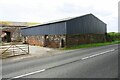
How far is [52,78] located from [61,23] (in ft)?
78.0

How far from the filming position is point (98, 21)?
4275cm

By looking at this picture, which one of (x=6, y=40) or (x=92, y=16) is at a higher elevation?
(x=92, y=16)

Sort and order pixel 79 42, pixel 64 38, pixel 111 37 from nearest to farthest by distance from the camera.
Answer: pixel 64 38, pixel 79 42, pixel 111 37

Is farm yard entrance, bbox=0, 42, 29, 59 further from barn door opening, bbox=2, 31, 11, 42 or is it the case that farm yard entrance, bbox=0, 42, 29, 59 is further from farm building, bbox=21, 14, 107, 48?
barn door opening, bbox=2, 31, 11, 42

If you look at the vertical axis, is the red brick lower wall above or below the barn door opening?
below

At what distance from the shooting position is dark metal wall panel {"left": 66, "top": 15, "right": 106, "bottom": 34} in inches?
1286

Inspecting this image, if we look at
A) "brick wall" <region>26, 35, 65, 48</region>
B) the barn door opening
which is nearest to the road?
"brick wall" <region>26, 35, 65, 48</region>

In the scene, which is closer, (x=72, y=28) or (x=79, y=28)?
(x=72, y=28)

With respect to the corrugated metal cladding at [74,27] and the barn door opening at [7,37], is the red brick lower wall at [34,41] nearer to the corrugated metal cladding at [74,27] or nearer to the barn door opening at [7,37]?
the corrugated metal cladding at [74,27]

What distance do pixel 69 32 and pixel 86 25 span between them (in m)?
6.83

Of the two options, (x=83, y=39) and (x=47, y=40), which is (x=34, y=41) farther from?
(x=83, y=39)

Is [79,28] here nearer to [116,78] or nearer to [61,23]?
[61,23]

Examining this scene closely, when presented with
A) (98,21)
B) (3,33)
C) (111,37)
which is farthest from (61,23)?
(3,33)

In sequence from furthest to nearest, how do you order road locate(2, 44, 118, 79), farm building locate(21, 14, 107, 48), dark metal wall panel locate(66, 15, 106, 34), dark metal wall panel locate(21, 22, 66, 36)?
dark metal wall panel locate(66, 15, 106, 34) < dark metal wall panel locate(21, 22, 66, 36) < farm building locate(21, 14, 107, 48) < road locate(2, 44, 118, 79)
